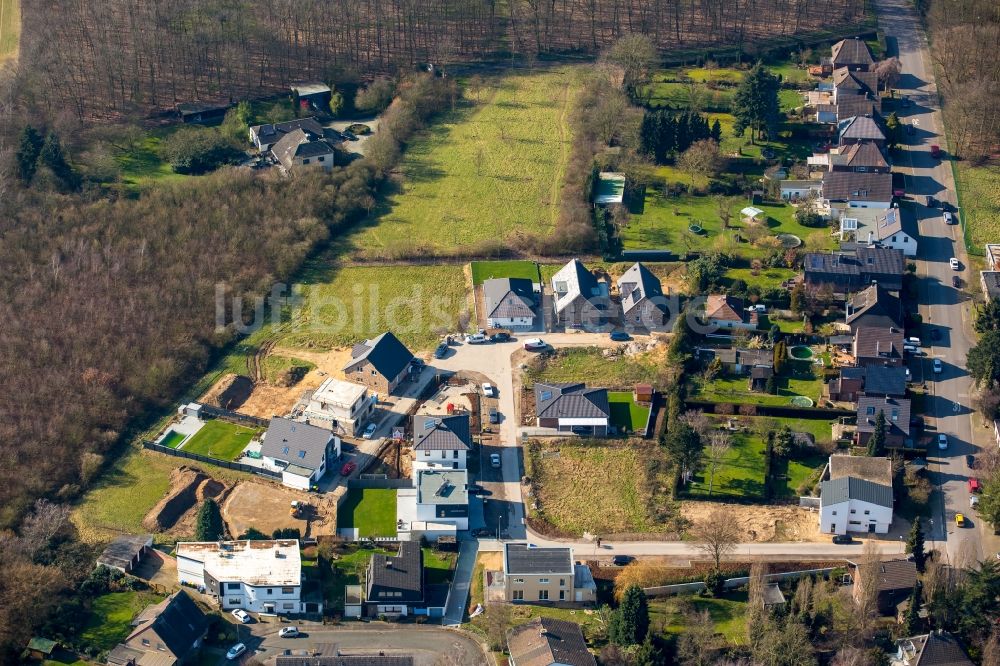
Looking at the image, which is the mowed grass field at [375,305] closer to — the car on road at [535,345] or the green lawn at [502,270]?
the green lawn at [502,270]

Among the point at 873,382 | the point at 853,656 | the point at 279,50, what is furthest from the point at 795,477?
the point at 279,50

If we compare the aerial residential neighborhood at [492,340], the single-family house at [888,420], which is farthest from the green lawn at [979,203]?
the single-family house at [888,420]

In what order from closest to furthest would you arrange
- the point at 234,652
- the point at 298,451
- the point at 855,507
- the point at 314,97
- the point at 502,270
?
1. the point at 234,652
2. the point at 855,507
3. the point at 298,451
4. the point at 502,270
5. the point at 314,97

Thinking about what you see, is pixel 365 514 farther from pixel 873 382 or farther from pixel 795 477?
pixel 873 382

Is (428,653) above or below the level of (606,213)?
below

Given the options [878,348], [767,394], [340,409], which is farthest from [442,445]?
[878,348]

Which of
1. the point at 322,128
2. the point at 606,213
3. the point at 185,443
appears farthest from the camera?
the point at 322,128

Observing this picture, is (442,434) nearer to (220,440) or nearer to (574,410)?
(574,410)

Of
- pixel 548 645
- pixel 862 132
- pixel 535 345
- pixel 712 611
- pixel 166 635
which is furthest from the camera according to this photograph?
pixel 862 132
